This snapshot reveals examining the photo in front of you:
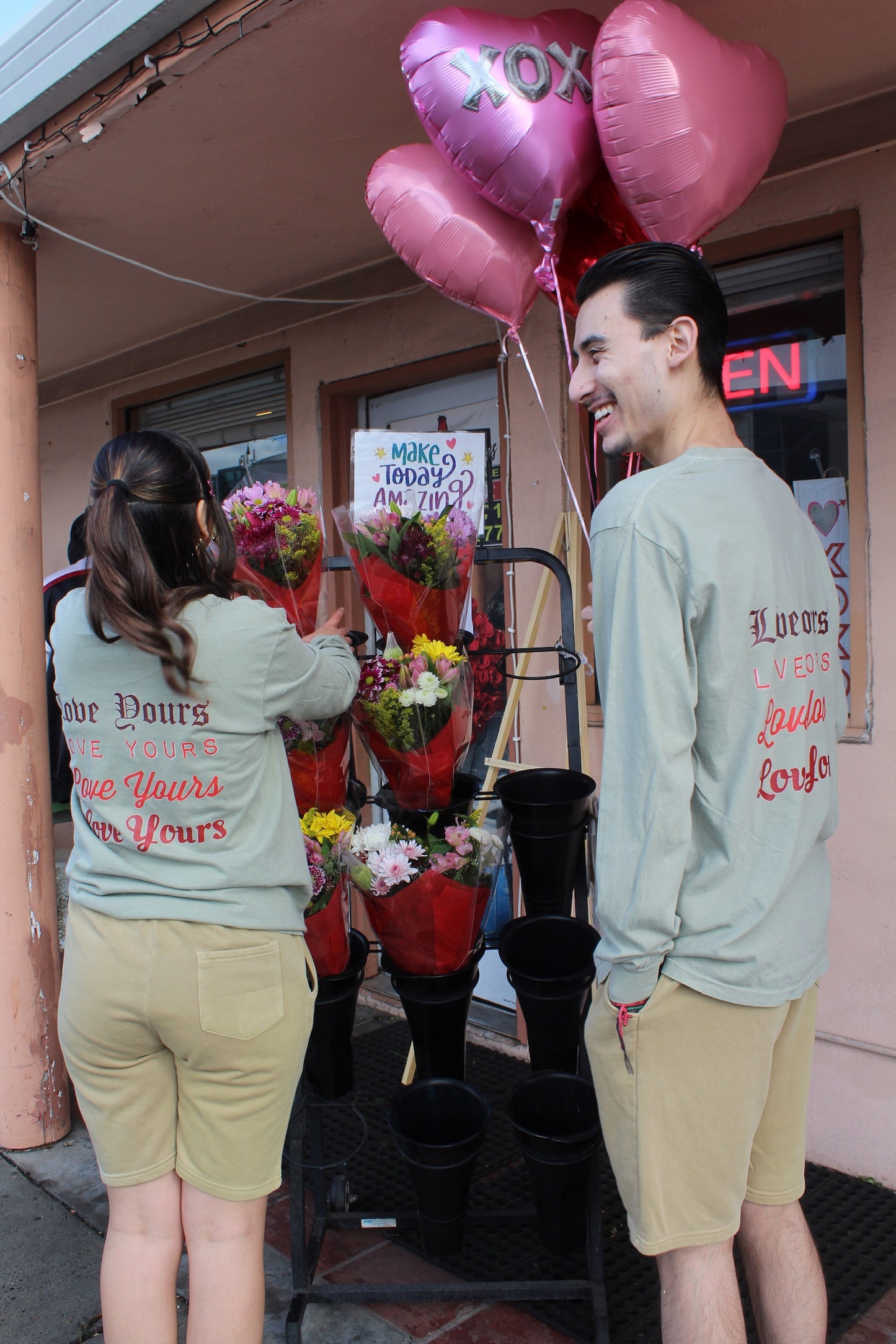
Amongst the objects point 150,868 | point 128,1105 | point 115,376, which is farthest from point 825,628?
point 115,376

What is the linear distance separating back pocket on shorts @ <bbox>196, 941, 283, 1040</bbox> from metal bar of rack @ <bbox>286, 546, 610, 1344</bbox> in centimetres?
63

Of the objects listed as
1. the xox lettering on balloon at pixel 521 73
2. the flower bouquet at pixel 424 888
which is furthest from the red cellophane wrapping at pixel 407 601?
the xox lettering on balloon at pixel 521 73

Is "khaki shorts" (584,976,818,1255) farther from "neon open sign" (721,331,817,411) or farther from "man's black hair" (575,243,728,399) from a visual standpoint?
"neon open sign" (721,331,817,411)

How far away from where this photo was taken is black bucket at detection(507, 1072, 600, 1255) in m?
2.22

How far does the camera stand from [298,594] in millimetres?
2488

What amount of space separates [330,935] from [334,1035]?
0.28 metres

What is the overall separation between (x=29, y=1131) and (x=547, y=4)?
12.8ft

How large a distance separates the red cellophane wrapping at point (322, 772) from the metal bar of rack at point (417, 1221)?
1.55 feet

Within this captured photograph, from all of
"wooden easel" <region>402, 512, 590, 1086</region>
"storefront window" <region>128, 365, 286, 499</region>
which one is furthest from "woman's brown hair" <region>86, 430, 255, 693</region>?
"storefront window" <region>128, 365, 286, 499</region>

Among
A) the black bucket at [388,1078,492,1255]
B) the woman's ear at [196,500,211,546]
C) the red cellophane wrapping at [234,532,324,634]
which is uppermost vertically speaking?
the woman's ear at [196,500,211,546]

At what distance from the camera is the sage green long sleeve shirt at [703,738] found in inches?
60.8

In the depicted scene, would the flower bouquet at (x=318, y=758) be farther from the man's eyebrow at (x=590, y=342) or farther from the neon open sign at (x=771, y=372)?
the neon open sign at (x=771, y=372)

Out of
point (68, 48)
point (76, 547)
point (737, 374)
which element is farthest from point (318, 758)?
point (68, 48)

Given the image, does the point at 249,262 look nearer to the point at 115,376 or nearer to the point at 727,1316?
the point at 115,376
